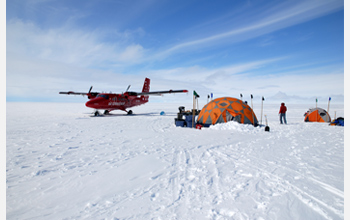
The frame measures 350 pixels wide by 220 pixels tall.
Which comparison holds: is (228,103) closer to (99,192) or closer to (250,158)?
(250,158)

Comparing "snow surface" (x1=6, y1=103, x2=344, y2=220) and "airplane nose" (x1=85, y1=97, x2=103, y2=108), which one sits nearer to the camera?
"snow surface" (x1=6, y1=103, x2=344, y2=220)

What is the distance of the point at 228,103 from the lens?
12.0 m

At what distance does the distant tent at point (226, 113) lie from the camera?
451 inches

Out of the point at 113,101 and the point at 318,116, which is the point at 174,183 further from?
the point at 113,101

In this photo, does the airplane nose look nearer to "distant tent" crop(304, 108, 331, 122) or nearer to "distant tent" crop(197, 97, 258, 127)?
"distant tent" crop(197, 97, 258, 127)

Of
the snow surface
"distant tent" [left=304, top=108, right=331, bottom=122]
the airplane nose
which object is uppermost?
the airplane nose

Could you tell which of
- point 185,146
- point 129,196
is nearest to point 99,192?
point 129,196

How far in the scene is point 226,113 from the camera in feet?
38.0

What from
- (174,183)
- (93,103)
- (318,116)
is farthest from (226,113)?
(93,103)

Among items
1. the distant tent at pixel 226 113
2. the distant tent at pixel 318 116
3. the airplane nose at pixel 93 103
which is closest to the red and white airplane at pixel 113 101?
the airplane nose at pixel 93 103

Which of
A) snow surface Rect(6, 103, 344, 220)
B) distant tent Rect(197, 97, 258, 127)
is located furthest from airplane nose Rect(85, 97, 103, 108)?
distant tent Rect(197, 97, 258, 127)

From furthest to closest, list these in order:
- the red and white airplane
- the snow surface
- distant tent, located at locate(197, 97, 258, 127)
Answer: the red and white airplane, distant tent, located at locate(197, 97, 258, 127), the snow surface

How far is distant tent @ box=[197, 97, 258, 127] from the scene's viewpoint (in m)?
11.4
